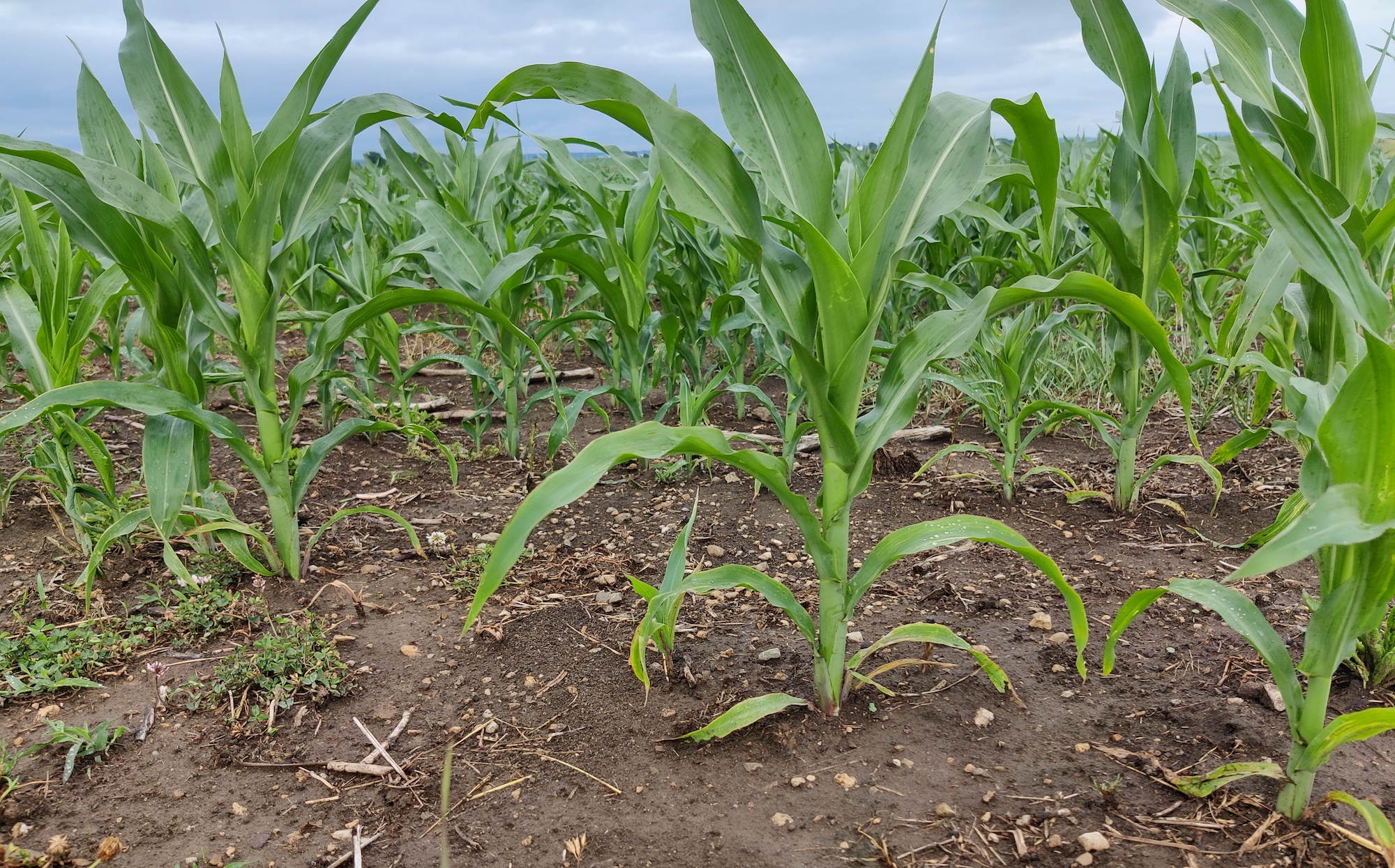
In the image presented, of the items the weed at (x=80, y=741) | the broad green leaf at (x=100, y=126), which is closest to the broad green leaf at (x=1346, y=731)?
the weed at (x=80, y=741)

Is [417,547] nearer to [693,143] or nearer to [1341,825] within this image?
[693,143]

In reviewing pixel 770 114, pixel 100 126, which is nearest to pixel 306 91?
pixel 100 126

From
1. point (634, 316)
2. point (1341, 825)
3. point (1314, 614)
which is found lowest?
point (1341, 825)

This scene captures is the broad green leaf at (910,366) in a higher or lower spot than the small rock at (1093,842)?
higher

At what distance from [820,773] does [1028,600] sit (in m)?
0.95

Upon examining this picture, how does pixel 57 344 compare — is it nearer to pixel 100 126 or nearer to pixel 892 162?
pixel 100 126

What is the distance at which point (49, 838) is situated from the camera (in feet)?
4.88

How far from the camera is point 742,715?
5.28 ft

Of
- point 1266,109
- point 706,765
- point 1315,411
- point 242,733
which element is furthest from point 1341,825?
point 242,733

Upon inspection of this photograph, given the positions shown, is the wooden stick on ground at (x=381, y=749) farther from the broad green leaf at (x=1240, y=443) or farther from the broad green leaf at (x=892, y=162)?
the broad green leaf at (x=1240, y=443)

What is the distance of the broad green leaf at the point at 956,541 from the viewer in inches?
53.3

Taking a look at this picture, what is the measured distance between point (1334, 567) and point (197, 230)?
253 centimetres

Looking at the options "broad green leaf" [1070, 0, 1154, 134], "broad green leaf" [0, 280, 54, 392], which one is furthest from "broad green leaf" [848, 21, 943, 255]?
"broad green leaf" [0, 280, 54, 392]

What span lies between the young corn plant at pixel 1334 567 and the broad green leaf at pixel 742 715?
0.60 metres
